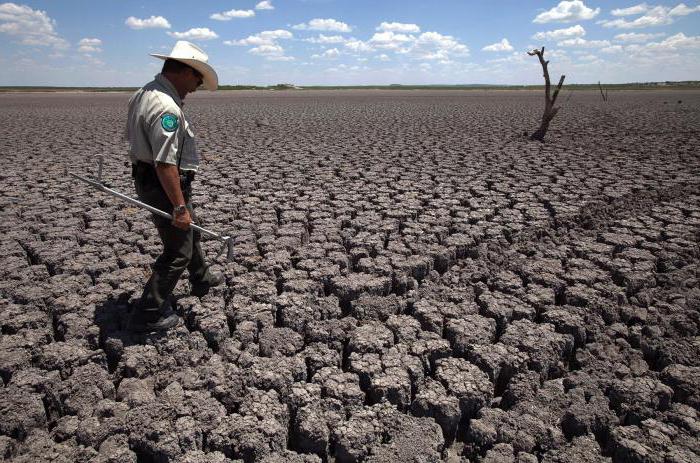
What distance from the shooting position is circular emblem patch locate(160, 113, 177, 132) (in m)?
2.26

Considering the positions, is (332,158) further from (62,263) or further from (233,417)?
(233,417)

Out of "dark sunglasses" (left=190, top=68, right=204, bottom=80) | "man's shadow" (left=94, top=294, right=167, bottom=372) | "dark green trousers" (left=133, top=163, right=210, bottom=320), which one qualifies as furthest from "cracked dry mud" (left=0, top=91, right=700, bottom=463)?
"dark sunglasses" (left=190, top=68, right=204, bottom=80)

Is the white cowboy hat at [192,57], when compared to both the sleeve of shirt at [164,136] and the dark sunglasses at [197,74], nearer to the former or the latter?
the dark sunglasses at [197,74]

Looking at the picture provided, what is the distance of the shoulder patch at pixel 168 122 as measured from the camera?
226 cm

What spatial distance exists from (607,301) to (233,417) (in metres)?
2.59

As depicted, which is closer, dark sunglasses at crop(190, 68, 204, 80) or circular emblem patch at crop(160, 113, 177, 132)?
circular emblem patch at crop(160, 113, 177, 132)

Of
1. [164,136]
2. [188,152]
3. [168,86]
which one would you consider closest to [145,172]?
[188,152]

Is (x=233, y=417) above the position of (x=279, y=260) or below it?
below

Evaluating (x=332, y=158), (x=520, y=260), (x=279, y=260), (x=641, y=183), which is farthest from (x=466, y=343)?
(x=332, y=158)

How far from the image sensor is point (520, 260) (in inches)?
149

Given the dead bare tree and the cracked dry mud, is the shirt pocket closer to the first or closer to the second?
the cracked dry mud

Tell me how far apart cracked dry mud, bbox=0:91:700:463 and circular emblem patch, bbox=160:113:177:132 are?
1220 millimetres

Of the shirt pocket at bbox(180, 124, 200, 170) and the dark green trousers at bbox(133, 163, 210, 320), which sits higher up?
the shirt pocket at bbox(180, 124, 200, 170)

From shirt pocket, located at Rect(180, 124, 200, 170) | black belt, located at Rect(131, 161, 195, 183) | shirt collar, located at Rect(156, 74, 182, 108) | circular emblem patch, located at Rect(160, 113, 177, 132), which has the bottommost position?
black belt, located at Rect(131, 161, 195, 183)
